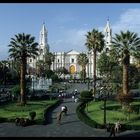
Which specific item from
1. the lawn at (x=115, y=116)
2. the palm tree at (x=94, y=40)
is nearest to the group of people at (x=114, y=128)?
the lawn at (x=115, y=116)

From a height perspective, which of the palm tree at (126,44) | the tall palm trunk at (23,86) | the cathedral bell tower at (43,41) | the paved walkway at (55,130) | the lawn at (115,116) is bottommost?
the paved walkway at (55,130)

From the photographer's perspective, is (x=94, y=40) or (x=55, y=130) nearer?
(x=55, y=130)

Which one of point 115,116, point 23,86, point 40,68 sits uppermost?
point 40,68

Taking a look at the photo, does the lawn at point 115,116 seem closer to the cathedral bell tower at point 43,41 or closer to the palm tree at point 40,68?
the palm tree at point 40,68

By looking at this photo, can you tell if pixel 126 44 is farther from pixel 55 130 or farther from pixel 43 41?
pixel 43 41

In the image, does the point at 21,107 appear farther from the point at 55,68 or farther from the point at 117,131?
the point at 55,68

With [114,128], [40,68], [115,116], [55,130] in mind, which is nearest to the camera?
[114,128]

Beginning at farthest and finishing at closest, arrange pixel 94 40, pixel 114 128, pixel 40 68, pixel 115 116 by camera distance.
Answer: pixel 40 68 → pixel 94 40 → pixel 115 116 → pixel 114 128

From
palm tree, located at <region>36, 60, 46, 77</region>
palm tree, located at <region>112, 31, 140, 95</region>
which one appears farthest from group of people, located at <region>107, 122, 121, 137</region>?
palm tree, located at <region>36, 60, 46, 77</region>

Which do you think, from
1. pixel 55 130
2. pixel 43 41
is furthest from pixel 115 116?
pixel 43 41

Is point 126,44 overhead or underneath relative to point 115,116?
overhead

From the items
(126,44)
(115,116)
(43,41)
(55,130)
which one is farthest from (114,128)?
(43,41)

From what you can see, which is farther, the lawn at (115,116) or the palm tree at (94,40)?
the palm tree at (94,40)

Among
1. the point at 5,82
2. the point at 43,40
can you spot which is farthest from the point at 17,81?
the point at 43,40
